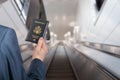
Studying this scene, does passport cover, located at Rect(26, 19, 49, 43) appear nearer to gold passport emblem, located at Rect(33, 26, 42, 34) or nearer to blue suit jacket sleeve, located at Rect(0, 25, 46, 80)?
gold passport emblem, located at Rect(33, 26, 42, 34)

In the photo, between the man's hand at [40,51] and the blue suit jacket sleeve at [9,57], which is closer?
the blue suit jacket sleeve at [9,57]

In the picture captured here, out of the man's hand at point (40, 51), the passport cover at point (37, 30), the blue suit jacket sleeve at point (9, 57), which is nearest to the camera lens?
the blue suit jacket sleeve at point (9, 57)

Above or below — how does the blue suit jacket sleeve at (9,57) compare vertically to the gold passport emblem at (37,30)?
below

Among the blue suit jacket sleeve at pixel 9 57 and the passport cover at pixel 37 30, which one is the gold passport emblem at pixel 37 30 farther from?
the blue suit jacket sleeve at pixel 9 57

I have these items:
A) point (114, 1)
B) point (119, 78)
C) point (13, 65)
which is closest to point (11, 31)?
point (13, 65)

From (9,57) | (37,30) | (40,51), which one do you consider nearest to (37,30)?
(37,30)

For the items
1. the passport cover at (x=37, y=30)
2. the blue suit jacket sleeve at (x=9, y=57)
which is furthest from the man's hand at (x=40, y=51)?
the blue suit jacket sleeve at (x=9, y=57)

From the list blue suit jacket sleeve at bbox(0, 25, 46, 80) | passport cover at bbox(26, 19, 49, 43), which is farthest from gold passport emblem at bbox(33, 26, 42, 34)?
blue suit jacket sleeve at bbox(0, 25, 46, 80)

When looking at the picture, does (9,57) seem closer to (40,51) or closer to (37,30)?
(40,51)

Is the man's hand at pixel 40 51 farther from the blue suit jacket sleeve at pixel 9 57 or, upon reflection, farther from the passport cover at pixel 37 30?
the blue suit jacket sleeve at pixel 9 57

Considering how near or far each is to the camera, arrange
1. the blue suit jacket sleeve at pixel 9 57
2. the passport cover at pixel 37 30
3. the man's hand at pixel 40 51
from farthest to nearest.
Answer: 1. the passport cover at pixel 37 30
2. the man's hand at pixel 40 51
3. the blue suit jacket sleeve at pixel 9 57

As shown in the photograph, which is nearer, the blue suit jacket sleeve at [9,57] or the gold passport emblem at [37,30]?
the blue suit jacket sleeve at [9,57]

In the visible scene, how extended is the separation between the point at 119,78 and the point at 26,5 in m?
8.58

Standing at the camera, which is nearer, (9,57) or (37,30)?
(9,57)
